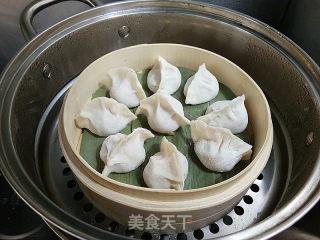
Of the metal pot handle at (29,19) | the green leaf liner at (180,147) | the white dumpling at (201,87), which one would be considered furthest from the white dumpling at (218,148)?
the metal pot handle at (29,19)

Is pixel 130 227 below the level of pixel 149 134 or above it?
below

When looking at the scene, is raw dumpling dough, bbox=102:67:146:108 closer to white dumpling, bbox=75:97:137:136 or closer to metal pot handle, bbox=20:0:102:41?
white dumpling, bbox=75:97:137:136

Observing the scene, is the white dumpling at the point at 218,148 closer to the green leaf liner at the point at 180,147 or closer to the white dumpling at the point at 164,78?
the green leaf liner at the point at 180,147

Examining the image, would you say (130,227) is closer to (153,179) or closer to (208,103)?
(153,179)

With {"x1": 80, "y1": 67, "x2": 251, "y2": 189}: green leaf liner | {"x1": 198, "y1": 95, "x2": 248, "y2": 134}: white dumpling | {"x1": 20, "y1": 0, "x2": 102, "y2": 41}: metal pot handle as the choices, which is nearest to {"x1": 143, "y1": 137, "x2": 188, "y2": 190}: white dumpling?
{"x1": 80, "y1": 67, "x2": 251, "y2": 189}: green leaf liner

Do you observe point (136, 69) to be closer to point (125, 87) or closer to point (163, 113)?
point (125, 87)

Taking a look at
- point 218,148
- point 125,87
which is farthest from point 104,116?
point 218,148

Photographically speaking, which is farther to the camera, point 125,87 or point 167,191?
point 125,87

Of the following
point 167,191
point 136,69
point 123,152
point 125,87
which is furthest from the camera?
point 136,69

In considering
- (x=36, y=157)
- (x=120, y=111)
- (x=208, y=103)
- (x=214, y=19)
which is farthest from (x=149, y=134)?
(x=214, y=19)
